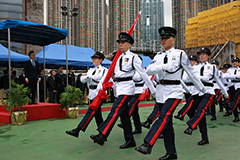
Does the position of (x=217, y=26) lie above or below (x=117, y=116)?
above

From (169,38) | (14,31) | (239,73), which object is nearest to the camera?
(169,38)

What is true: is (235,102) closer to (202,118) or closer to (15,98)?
(202,118)

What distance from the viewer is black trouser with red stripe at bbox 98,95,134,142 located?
13.6 ft

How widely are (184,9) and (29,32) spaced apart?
8608 cm

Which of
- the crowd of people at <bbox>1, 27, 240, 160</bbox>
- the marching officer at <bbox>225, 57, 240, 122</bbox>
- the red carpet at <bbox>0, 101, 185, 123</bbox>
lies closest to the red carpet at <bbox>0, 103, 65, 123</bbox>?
the red carpet at <bbox>0, 101, 185, 123</bbox>

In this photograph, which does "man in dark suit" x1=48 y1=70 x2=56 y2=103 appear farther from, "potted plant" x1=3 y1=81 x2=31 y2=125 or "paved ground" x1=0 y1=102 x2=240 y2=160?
"paved ground" x1=0 y1=102 x2=240 y2=160

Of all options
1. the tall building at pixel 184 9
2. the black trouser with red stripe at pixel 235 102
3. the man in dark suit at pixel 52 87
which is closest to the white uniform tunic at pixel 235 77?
Answer: the black trouser with red stripe at pixel 235 102

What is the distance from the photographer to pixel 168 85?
12.6 feet

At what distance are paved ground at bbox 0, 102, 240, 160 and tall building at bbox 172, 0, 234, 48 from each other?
85782mm

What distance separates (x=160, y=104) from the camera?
399 cm

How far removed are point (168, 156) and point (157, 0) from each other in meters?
142

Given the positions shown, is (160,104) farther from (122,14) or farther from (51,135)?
(122,14)

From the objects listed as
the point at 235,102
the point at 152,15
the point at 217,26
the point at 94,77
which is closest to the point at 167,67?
the point at 94,77

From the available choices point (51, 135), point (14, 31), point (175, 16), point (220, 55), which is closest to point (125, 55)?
point (51, 135)
